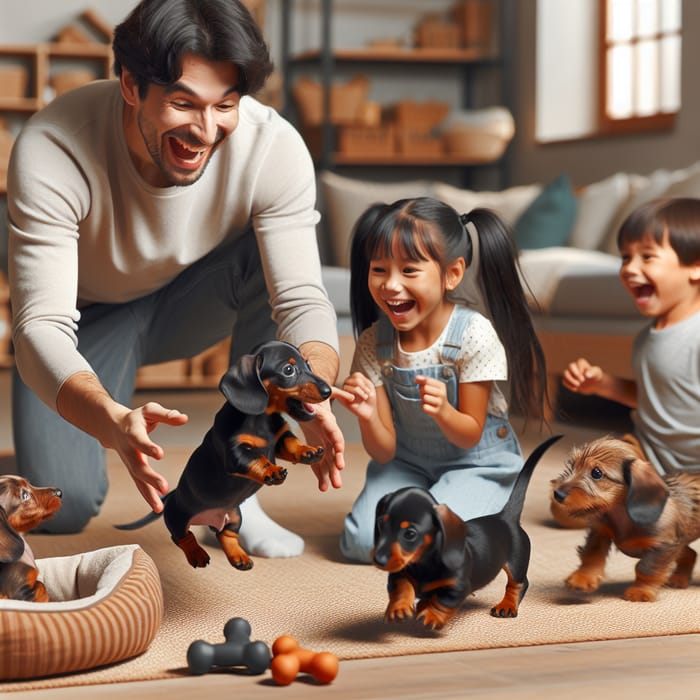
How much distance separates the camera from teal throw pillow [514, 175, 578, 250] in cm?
434

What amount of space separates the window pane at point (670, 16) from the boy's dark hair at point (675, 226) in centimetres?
325

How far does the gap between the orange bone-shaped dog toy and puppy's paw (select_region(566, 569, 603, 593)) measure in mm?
479

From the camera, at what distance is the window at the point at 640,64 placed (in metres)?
4.93

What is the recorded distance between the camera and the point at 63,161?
5.82 ft

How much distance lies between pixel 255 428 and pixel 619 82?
4342 millimetres

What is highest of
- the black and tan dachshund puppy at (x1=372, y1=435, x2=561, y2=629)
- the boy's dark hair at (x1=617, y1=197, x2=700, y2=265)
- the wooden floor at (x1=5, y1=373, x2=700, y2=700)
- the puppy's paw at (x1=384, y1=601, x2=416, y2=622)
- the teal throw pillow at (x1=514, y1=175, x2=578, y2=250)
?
the teal throw pillow at (x1=514, y1=175, x2=578, y2=250)

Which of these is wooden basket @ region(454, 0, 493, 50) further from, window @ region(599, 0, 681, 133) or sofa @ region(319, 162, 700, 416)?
sofa @ region(319, 162, 700, 416)

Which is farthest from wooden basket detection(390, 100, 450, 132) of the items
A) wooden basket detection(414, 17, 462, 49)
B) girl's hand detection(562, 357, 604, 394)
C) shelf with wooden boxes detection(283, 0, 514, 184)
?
girl's hand detection(562, 357, 604, 394)

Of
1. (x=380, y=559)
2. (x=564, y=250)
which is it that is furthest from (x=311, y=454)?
(x=564, y=250)

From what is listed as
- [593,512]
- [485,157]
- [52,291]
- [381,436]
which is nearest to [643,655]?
[593,512]

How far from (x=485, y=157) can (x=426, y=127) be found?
0.38 meters

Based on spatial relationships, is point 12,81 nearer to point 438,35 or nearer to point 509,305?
point 438,35

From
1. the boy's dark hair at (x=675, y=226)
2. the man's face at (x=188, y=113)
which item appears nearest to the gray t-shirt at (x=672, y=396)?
the boy's dark hair at (x=675, y=226)

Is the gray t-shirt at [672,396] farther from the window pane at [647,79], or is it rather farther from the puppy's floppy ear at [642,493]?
the window pane at [647,79]
